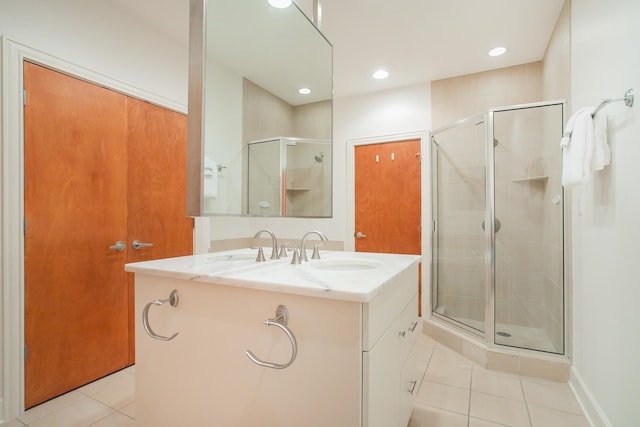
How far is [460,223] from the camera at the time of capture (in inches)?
110

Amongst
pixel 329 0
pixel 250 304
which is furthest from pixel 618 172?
pixel 329 0

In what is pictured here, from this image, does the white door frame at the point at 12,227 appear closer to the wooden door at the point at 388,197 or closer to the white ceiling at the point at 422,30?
the white ceiling at the point at 422,30

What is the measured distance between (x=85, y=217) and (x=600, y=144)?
9.36ft

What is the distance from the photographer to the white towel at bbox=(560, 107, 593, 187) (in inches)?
55.5

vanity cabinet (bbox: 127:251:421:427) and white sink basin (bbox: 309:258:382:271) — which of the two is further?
white sink basin (bbox: 309:258:382:271)

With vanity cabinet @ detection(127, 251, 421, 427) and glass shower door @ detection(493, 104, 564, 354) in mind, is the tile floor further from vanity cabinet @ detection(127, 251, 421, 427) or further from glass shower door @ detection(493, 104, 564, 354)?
vanity cabinet @ detection(127, 251, 421, 427)

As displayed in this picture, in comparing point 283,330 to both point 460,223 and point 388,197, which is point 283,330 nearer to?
point 460,223

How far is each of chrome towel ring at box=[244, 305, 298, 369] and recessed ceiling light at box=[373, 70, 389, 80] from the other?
2.69 m

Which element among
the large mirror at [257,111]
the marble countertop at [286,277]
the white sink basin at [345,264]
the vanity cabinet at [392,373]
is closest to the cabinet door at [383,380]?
the vanity cabinet at [392,373]

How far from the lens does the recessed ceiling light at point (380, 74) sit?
296 centimetres

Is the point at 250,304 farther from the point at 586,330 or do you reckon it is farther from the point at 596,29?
the point at 596,29

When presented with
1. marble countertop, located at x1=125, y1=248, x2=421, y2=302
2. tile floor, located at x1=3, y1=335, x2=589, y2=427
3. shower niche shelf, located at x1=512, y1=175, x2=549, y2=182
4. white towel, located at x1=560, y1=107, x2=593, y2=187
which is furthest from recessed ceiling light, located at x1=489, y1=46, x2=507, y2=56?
tile floor, located at x1=3, y1=335, x2=589, y2=427

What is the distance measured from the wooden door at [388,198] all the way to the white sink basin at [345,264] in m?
1.72

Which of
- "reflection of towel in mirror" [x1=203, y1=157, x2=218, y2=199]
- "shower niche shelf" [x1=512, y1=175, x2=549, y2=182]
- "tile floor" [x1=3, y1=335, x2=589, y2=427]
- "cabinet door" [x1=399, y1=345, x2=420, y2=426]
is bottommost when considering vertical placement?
"tile floor" [x1=3, y1=335, x2=589, y2=427]
